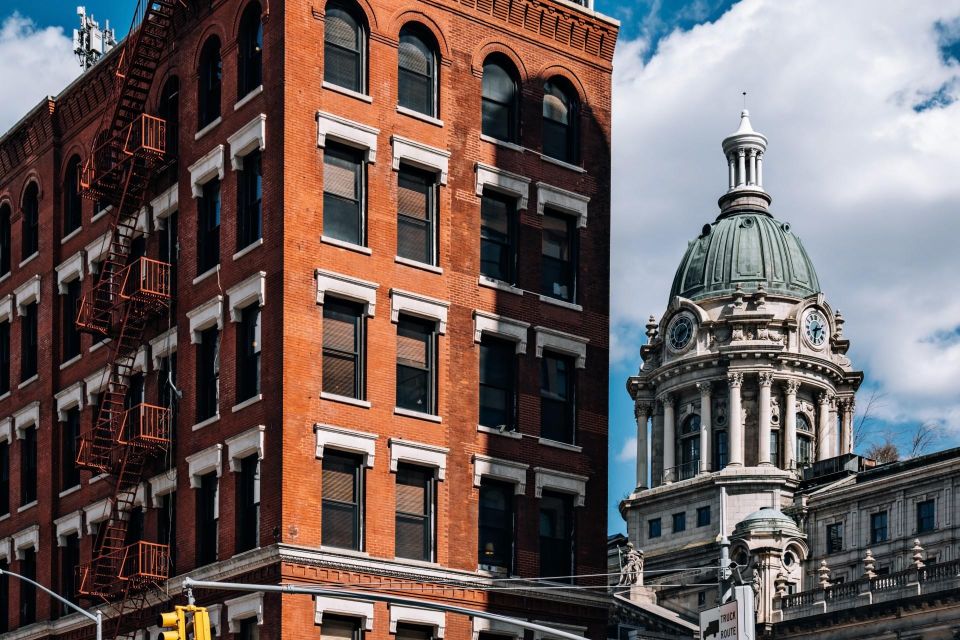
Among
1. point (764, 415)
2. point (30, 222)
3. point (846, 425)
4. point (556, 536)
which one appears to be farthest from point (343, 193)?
point (846, 425)

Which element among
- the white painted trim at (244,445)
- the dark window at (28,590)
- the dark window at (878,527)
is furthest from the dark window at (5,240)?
the dark window at (878,527)

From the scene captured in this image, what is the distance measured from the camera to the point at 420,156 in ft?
155

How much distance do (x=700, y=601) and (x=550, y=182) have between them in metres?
88.0

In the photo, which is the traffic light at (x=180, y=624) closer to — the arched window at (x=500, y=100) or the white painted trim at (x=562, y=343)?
the white painted trim at (x=562, y=343)

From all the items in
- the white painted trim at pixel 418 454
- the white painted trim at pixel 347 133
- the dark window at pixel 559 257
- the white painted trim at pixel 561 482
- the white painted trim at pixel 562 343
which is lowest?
the white painted trim at pixel 561 482

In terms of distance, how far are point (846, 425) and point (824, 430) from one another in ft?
11.8

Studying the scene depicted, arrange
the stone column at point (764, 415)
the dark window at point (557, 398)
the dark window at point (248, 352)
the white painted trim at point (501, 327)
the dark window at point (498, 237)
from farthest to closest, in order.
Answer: the stone column at point (764, 415)
the dark window at point (557, 398)
the dark window at point (498, 237)
the white painted trim at point (501, 327)
the dark window at point (248, 352)

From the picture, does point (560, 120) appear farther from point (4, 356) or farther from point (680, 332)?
point (680, 332)

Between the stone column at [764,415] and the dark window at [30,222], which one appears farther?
the stone column at [764,415]

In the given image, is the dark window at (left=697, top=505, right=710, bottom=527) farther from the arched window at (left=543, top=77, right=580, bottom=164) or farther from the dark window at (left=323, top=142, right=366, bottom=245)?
the dark window at (left=323, top=142, right=366, bottom=245)

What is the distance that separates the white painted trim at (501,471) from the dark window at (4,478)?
1665 centimetres

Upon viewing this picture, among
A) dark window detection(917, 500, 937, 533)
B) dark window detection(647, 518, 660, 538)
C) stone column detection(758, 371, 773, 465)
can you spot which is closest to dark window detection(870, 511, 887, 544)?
dark window detection(917, 500, 937, 533)

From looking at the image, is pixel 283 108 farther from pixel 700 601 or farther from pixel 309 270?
pixel 700 601

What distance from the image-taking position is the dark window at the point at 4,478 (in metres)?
56.3
